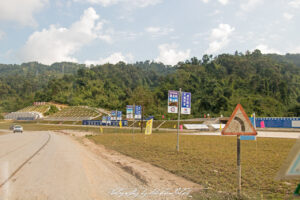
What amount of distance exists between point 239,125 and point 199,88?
111647 mm

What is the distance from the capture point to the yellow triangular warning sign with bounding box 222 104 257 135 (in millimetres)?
6918

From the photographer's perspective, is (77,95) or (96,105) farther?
(77,95)

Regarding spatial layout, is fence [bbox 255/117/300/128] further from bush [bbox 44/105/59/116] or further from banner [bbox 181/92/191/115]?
bush [bbox 44/105/59/116]

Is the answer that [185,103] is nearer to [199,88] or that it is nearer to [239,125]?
[239,125]

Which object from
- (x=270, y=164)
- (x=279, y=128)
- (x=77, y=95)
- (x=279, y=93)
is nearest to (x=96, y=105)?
(x=77, y=95)

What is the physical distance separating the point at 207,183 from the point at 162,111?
90063 mm

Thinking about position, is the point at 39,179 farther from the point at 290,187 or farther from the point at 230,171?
the point at 290,187

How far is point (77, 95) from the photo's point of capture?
6225 inches

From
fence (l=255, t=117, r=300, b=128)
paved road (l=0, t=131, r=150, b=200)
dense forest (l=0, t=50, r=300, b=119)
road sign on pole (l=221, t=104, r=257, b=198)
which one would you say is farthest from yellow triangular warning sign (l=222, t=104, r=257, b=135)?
dense forest (l=0, t=50, r=300, b=119)

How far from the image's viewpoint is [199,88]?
117 metres

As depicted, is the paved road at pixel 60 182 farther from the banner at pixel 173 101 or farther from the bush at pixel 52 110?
the bush at pixel 52 110

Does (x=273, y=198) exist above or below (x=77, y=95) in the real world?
below

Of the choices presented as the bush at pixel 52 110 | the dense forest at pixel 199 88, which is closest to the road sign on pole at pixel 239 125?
the dense forest at pixel 199 88

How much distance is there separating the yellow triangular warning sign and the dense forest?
77754mm
